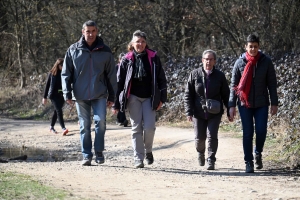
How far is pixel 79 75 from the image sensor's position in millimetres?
9875

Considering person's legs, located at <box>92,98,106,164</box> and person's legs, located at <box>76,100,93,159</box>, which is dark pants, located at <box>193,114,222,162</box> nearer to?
person's legs, located at <box>92,98,106,164</box>

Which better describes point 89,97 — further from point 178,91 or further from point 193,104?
point 178,91

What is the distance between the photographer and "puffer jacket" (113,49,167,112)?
32.0ft

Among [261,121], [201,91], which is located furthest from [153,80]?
[261,121]

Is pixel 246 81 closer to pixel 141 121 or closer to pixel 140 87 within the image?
pixel 140 87

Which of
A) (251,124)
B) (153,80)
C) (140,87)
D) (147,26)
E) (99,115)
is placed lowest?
(251,124)

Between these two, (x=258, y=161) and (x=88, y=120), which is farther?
(x=88, y=120)

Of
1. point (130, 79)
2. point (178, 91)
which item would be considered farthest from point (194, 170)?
point (178, 91)

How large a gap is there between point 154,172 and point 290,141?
297 cm

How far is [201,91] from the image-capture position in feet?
32.9

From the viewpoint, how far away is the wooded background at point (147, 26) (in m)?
19.4

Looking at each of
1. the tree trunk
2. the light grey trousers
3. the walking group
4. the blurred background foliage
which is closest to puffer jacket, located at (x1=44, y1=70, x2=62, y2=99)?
the blurred background foliage

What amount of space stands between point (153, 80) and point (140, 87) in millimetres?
222

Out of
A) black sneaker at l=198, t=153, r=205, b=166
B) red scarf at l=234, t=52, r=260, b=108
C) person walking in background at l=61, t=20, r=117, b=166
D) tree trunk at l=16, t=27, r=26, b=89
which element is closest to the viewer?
red scarf at l=234, t=52, r=260, b=108
